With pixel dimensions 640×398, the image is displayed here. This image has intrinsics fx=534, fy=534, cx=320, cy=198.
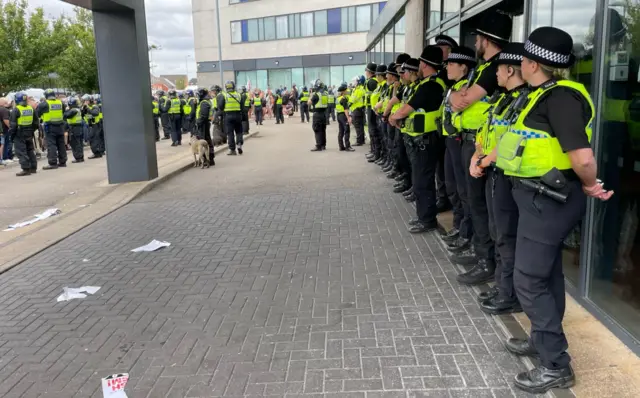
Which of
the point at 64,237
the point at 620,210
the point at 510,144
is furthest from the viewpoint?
the point at 64,237

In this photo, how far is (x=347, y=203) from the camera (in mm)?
8422

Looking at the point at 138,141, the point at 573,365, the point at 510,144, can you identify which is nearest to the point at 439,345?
the point at 573,365

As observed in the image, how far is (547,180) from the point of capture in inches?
117

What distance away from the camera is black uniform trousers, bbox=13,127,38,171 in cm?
1328

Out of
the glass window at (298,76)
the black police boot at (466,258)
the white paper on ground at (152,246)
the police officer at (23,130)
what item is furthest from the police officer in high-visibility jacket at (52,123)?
the glass window at (298,76)

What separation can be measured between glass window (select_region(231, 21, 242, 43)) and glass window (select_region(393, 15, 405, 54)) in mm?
37405

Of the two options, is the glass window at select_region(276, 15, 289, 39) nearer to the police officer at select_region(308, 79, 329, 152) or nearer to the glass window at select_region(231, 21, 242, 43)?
the glass window at select_region(231, 21, 242, 43)

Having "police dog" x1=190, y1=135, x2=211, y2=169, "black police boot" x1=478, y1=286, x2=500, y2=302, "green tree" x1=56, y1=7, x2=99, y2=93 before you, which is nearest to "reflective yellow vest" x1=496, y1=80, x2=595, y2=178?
"black police boot" x1=478, y1=286, x2=500, y2=302

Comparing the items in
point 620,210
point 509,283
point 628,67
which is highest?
point 628,67

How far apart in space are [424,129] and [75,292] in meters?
4.10

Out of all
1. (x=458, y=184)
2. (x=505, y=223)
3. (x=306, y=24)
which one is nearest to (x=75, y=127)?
(x=458, y=184)

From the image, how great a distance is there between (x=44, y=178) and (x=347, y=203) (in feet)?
28.1

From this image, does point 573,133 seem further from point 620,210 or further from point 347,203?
point 347,203

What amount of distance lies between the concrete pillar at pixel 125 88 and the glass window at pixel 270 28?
129 feet
